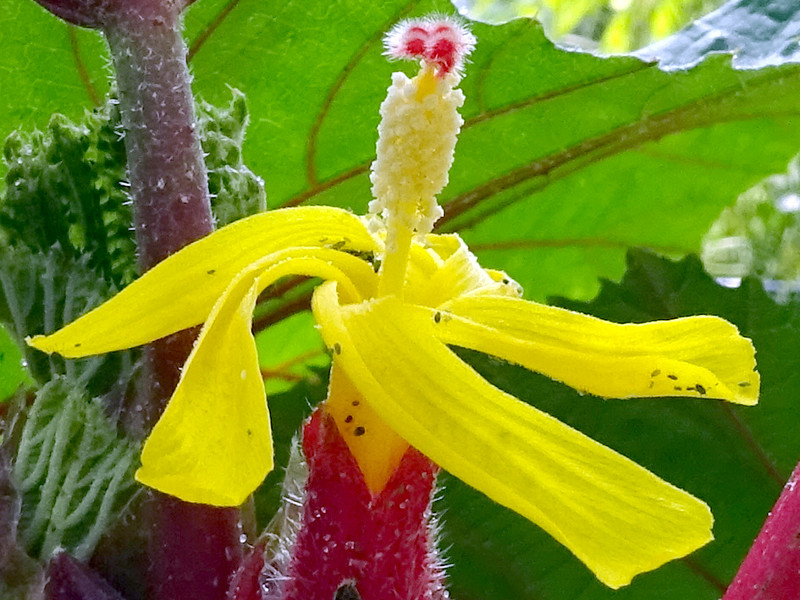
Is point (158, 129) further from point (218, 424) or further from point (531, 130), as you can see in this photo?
point (531, 130)

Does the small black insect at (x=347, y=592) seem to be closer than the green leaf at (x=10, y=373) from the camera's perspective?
Yes

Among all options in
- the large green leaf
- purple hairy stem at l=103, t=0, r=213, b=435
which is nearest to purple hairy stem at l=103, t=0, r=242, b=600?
purple hairy stem at l=103, t=0, r=213, b=435

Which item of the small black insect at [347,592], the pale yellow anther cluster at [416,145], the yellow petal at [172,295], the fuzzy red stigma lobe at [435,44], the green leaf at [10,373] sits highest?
the fuzzy red stigma lobe at [435,44]

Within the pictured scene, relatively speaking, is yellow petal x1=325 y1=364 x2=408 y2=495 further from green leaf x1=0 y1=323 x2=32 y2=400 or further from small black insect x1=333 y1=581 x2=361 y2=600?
green leaf x1=0 y1=323 x2=32 y2=400

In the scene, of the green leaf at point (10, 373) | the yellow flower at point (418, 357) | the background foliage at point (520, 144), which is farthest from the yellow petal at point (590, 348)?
the green leaf at point (10, 373)

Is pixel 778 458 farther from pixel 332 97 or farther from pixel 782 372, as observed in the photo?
pixel 332 97

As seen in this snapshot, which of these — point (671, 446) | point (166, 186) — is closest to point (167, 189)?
point (166, 186)

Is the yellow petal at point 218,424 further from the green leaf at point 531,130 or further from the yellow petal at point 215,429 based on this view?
the green leaf at point 531,130
